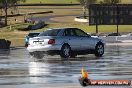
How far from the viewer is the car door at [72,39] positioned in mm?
27938

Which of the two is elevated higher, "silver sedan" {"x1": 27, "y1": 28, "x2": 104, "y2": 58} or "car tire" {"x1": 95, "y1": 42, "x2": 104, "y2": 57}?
"silver sedan" {"x1": 27, "y1": 28, "x2": 104, "y2": 58}

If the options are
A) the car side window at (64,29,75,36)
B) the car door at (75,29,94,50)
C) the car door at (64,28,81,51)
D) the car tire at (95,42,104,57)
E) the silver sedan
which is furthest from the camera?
the car tire at (95,42,104,57)

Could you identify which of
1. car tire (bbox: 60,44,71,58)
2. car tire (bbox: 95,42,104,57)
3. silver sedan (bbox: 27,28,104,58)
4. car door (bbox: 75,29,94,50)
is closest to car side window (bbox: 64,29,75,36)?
silver sedan (bbox: 27,28,104,58)

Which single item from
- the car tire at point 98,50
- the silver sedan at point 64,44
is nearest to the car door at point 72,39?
the silver sedan at point 64,44

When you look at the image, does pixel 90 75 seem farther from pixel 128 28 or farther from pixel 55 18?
pixel 55 18

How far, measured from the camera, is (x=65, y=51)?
89.9ft

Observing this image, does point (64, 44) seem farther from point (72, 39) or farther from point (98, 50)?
point (98, 50)

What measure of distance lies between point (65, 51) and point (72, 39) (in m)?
0.98

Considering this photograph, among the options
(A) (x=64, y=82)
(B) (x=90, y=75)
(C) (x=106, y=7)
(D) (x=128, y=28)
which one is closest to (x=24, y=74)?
(B) (x=90, y=75)

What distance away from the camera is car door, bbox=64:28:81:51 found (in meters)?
27.9

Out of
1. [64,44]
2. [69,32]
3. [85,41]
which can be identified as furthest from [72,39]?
[85,41]

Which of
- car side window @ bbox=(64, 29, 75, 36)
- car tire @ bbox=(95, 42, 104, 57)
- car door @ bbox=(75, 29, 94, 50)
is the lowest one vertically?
car tire @ bbox=(95, 42, 104, 57)

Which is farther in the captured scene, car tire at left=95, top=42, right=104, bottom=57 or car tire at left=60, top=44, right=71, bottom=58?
car tire at left=95, top=42, right=104, bottom=57

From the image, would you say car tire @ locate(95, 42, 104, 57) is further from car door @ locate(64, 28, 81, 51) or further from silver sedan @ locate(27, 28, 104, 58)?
car door @ locate(64, 28, 81, 51)
